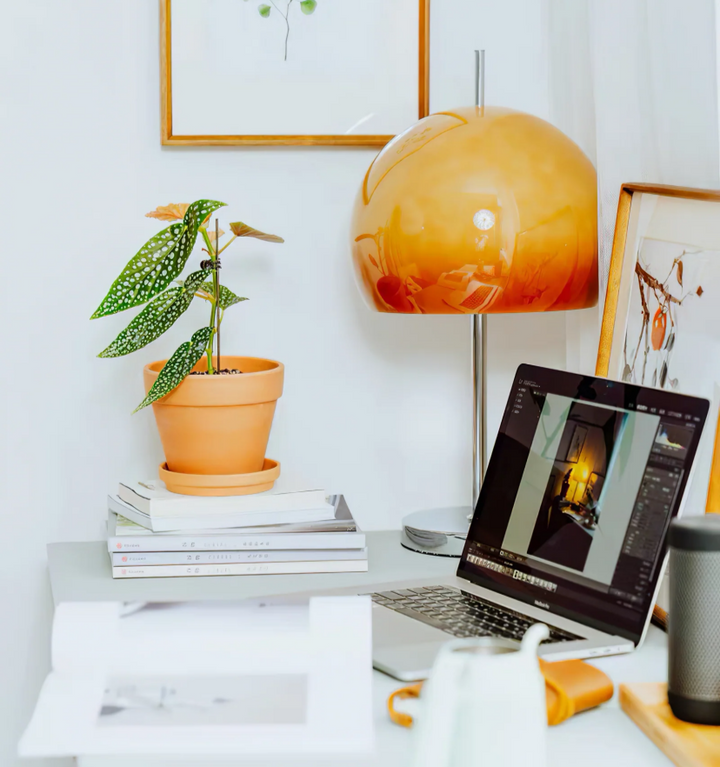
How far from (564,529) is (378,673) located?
24 centimetres

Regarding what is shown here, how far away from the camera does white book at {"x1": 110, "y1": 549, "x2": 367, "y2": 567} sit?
103cm

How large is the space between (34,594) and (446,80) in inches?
36.6

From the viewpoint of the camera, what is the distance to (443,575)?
104 cm

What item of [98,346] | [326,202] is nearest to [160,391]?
[98,346]

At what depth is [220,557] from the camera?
1.04 meters

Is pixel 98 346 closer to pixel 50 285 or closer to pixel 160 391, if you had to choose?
pixel 50 285

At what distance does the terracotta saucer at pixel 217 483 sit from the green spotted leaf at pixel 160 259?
21cm

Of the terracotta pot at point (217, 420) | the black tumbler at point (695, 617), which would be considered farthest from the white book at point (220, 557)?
the black tumbler at point (695, 617)

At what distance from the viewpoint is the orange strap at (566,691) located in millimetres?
679

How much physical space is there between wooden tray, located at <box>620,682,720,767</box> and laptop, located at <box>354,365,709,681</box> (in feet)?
0.31

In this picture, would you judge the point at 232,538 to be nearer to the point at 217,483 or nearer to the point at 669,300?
the point at 217,483

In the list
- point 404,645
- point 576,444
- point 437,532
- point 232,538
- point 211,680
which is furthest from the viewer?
point 437,532

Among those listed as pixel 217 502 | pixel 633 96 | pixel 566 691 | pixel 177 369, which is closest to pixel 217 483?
pixel 217 502

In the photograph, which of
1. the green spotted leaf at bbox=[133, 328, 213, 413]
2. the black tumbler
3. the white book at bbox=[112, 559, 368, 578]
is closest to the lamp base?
the white book at bbox=[112, 559, 368, 578]
